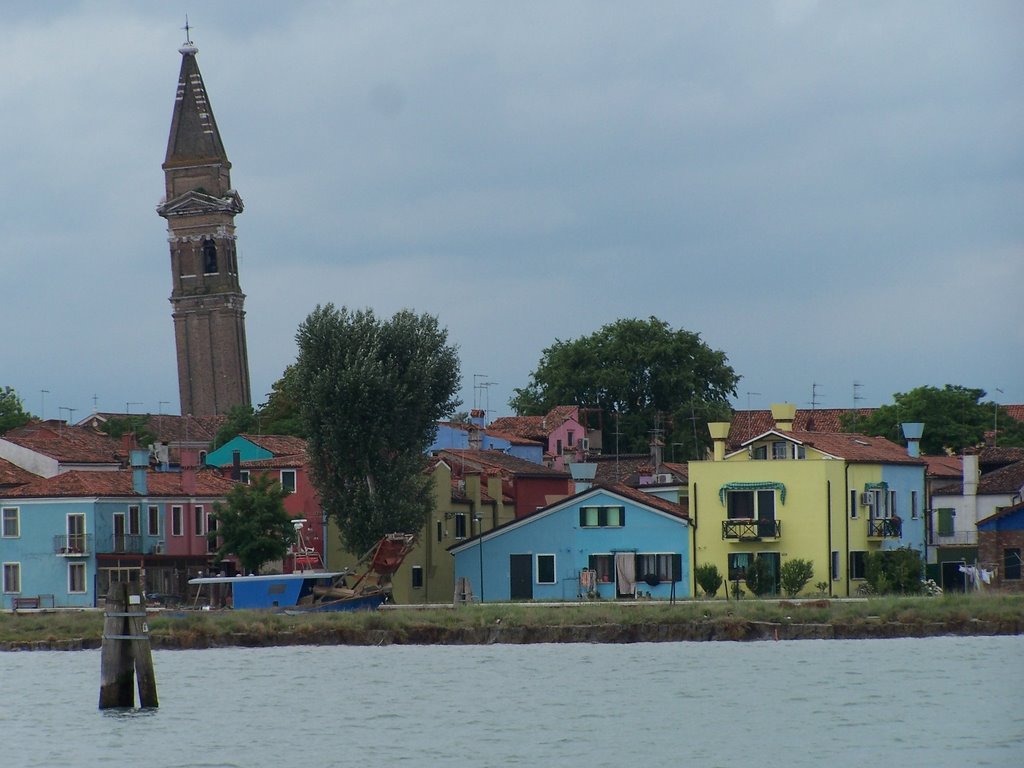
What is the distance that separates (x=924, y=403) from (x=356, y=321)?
110ft

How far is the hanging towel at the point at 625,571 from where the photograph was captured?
75000 mm

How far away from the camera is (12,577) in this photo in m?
79.0

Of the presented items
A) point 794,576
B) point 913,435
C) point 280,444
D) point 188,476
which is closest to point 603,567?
point 794,576

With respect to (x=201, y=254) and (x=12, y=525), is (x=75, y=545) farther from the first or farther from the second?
(x=201, y=254)

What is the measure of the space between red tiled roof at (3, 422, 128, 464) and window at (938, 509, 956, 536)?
3382 cm

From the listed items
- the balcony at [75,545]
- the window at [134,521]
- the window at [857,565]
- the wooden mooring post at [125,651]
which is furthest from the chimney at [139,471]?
the wooden mooring post at [125,651]

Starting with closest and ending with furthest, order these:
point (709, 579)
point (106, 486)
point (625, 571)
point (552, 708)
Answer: point (552, 708) → point (709, 579) → point (625, 571) → point (106, 486)

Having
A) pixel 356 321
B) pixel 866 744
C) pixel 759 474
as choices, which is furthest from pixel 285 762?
pixel 356 321

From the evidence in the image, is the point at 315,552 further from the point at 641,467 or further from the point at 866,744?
the point at 866,744

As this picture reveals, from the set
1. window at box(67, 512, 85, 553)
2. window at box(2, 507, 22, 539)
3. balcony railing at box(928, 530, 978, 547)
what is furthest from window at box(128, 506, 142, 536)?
balcony railing at box(928, 530, 978, 547)

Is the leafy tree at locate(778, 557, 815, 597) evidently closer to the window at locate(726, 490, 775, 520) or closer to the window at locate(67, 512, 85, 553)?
the window at locate(726, 490, 775, 520)

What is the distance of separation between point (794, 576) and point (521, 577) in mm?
10536

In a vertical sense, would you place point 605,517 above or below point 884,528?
above

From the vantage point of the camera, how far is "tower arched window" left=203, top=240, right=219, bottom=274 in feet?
513
